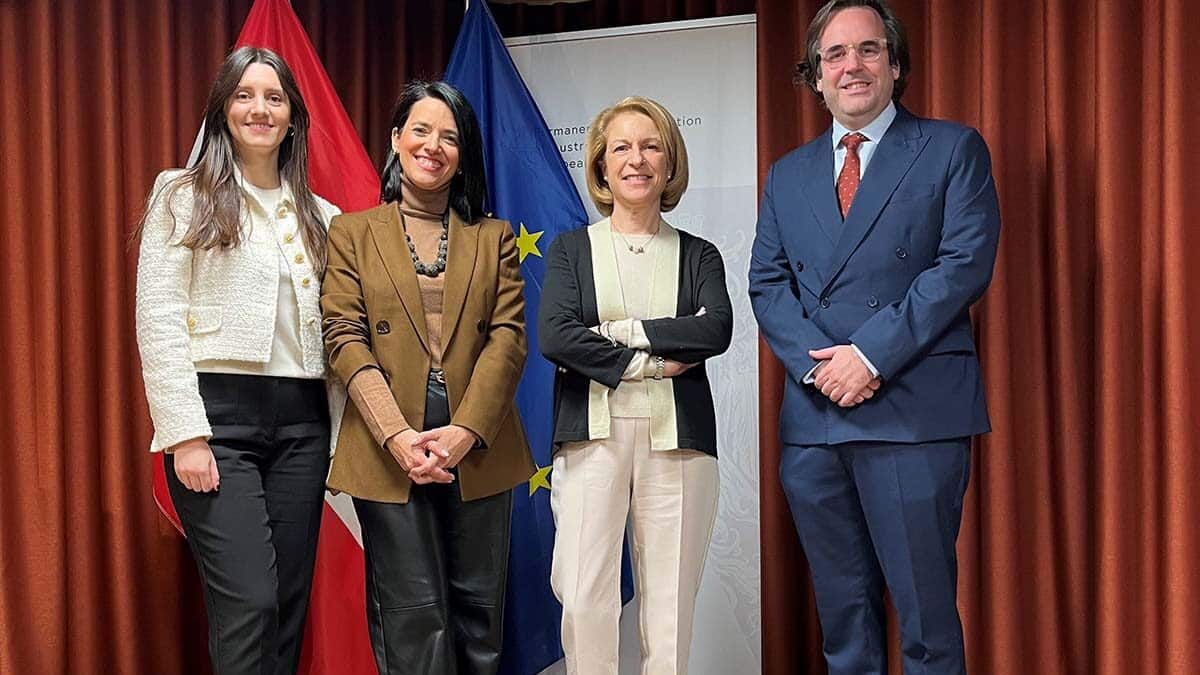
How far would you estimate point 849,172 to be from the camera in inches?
104

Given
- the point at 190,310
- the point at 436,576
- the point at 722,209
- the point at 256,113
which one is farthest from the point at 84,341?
the point at 722,209

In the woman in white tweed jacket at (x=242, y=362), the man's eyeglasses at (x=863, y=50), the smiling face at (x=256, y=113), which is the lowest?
the woman in white tweed jacket at (x=242, y=362)

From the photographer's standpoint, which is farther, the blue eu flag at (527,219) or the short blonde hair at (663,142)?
the blue eu flag at (527,219)

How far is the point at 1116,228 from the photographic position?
2.91 m

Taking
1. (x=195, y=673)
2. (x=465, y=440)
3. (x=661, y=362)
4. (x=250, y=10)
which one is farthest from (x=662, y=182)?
(x=195, y=673)

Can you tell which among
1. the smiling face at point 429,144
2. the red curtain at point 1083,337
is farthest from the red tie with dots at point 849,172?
the smiling face at point 429,144

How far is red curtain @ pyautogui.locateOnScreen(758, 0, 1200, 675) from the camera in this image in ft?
9.10

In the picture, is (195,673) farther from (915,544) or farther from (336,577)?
(915,544)

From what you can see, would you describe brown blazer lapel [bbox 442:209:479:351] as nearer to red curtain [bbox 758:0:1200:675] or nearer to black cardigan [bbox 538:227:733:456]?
black cardigan [bbox 538:227:733:456]

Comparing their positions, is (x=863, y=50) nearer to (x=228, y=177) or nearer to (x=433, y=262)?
(x=433, y=262)

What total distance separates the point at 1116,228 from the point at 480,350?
1.66 meters

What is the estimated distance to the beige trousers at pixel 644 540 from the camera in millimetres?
2654

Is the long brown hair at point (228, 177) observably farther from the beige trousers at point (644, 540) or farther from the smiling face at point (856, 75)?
the smiling face at point (856, 75)

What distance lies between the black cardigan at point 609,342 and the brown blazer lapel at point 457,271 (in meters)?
0.21
